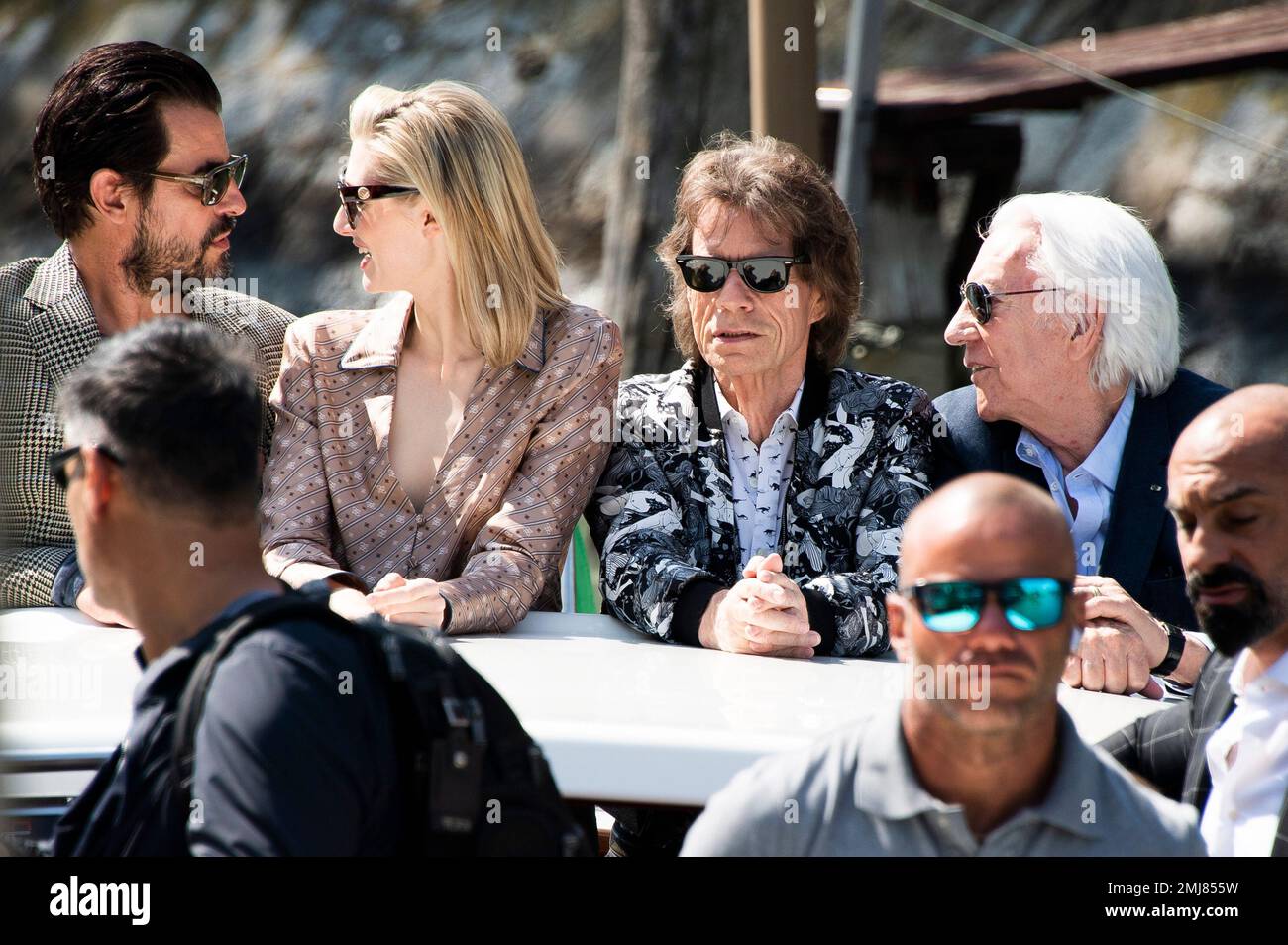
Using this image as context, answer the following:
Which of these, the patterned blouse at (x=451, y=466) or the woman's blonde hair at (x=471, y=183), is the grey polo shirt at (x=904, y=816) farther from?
the woman's blonde hair at (x=471, y=183)

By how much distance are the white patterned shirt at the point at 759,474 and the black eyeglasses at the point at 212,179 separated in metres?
1.28

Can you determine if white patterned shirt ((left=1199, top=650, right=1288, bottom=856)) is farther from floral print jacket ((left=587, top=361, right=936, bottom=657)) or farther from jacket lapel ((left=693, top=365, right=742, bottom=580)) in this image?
jacket lapel ((left=693, top=365, right=742, bottom=580))

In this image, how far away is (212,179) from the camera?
358 centimetres

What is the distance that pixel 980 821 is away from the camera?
6.40 ft

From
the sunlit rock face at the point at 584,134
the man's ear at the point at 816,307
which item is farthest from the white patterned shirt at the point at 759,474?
the sunlit rock face at the point at 584,134

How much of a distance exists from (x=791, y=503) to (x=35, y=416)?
165 cm

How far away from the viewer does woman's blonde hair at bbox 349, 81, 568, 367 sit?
3262 millimetres

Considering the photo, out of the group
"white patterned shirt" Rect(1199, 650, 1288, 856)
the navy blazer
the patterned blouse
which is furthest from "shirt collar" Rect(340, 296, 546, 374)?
"white patterned shirt" Rect(1199, 650, 1288, 856)

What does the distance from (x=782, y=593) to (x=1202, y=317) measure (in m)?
5.03

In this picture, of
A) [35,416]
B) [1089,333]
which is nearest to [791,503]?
[1089,333]

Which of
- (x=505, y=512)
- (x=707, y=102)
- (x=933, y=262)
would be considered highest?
(x=707, y=102)

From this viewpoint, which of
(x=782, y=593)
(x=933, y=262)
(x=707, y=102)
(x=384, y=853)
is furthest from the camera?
(x=933, y=262)

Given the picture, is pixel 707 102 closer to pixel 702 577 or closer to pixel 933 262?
pixel 933 262
